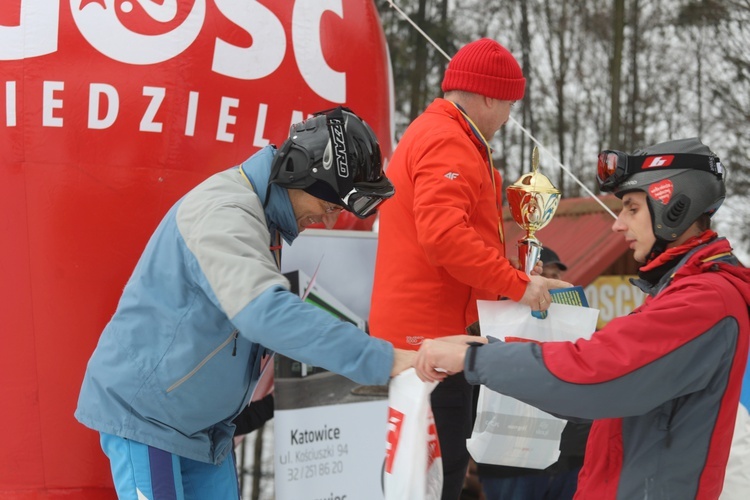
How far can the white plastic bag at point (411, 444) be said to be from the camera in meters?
2.58

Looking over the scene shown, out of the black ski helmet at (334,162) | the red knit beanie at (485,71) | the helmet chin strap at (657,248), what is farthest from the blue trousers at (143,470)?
the red knit beanie at (485,71)

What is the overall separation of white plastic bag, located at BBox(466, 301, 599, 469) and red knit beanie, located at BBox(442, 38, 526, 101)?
2.70 ft

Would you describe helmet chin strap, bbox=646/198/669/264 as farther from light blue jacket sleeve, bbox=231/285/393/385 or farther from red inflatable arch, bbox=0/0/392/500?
red inflatable arch, bbox=0/0/392/500

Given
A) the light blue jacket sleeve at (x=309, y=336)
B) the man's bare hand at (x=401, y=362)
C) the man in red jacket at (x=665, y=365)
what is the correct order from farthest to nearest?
the man's bare hand at (x=401, y=362)
the light blue jacket sleeve at (x=309, y=336)
the man in red jacket at (x=665, y=365)

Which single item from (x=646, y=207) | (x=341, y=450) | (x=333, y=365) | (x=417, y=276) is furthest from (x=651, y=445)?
(x=341, y=450)

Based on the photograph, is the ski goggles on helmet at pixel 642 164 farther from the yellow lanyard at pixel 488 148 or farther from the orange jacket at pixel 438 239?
the yellow lanyard at pixel 488 148

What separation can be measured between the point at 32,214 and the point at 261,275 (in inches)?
69.5

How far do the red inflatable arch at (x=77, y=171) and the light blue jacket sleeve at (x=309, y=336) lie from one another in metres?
1.66

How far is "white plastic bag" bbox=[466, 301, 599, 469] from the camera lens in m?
3.29

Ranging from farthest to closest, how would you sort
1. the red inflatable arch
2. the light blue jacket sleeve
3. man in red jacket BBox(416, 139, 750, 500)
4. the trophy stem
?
1. the red inflatable arch
2. the trophy stem
3. the light blue jacket sleeve
4. man in red jacket BBox(416, 139, 750, 500)

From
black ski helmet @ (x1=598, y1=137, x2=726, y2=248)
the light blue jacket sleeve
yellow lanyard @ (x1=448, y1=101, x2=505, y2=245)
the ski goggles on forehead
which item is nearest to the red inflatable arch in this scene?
yellow lanyard @ (x1=448, y1=101, x2=505, y2=245)

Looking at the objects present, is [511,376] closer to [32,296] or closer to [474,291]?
[474,291]

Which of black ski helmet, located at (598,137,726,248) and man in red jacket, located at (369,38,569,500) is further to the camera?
man in red jacket, located at (369,38,569,500)

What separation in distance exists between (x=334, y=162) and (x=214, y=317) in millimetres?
569
